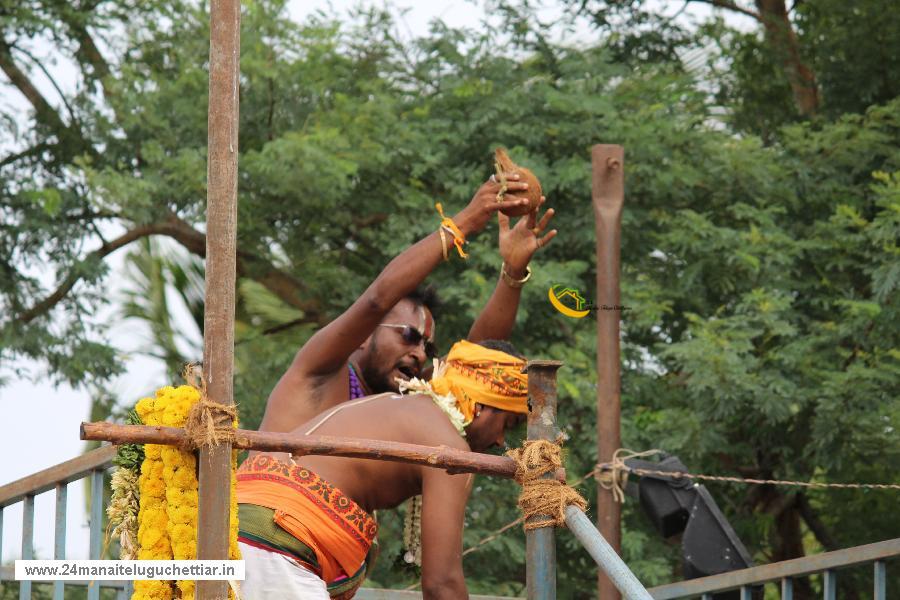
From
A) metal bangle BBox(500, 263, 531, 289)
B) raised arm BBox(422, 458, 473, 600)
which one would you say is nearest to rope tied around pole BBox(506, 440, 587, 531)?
raised arm BBox(422, 458, 473, 600)

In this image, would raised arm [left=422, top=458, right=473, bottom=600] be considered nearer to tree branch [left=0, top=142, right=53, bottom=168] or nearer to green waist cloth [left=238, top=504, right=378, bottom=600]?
green waist cloth [left=238, top=504, right=378, bottom=600]

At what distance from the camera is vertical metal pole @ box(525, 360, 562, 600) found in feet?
11.3

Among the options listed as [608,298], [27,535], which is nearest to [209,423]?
[27,535]

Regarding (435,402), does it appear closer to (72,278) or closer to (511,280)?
(511,280)

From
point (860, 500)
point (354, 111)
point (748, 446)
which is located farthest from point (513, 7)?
point (860, 500)

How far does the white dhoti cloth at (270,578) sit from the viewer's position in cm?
335

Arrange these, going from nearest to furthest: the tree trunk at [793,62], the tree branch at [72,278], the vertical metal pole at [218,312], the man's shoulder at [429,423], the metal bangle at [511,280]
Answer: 1. the vertical metal pole at [218,312]
2. the man's shoulder at [429,423]
3. the metal bangle at [511,280]
4. the tree branch at [72,278]
5. the tree trunk at [793,62]

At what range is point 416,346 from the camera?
4285 mm

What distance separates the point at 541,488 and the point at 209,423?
0.92 meters

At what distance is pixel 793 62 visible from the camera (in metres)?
8.94

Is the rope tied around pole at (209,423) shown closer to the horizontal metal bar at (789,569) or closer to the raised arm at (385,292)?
the raised arm at (385,292)

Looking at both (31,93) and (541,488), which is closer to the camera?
(541,488)

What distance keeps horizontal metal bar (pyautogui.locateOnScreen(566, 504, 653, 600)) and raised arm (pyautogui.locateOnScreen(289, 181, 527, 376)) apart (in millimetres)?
699

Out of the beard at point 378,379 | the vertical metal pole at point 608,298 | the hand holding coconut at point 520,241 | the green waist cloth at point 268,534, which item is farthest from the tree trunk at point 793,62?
the green waist cloth at point 268,534
